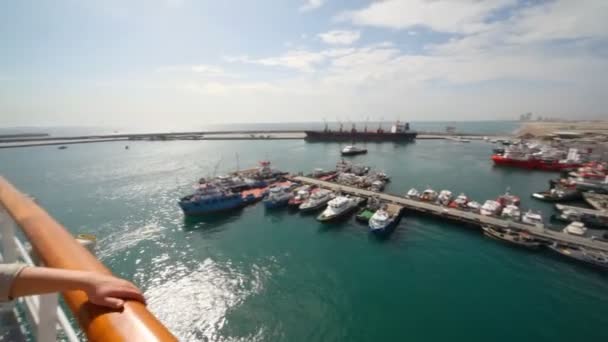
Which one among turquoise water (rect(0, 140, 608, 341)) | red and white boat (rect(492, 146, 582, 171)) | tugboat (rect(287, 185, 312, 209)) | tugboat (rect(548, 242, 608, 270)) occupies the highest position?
red and white boat (rect(492, 146, 582, 171))

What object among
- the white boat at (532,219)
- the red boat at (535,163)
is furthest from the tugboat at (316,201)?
the red boat at (535,163)

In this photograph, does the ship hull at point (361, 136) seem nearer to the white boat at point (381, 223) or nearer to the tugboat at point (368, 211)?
the tugboat at point (368, 211)

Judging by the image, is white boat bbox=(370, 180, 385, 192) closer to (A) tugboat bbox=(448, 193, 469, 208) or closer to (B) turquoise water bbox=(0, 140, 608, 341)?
(B) turquoise water bbox=(0, 140, 608, 341)

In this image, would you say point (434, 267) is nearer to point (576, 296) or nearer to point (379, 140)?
point (576, 296)

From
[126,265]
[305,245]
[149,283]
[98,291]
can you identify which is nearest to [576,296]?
[305,245]

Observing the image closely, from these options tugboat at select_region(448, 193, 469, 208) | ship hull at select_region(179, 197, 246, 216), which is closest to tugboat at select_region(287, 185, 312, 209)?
ship hull at select_region(179, 197, 246, 216)

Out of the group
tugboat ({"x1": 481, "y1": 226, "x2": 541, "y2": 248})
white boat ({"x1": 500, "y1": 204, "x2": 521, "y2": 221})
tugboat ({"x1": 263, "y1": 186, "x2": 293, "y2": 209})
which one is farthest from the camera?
tugboat ({"x1": 263, "y1": 186, "x2": 293, "y2": 209})
